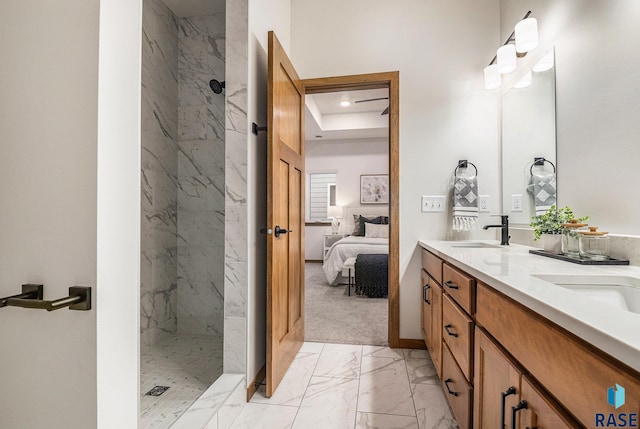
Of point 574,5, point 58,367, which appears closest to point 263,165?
point 58,367

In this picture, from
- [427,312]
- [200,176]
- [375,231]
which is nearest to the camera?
[427,312]

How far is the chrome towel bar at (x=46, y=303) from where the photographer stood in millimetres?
680

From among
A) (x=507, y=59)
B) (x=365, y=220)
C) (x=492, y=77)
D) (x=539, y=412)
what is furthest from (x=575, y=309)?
(x=365, y=220)

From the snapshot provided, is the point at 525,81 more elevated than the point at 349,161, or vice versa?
the point at 349,161

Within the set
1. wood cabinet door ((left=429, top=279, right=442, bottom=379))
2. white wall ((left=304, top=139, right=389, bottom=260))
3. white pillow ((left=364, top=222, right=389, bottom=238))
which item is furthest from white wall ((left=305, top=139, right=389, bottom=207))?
wood cabinet door ((left=429, top=279, right=442, bottom=379))

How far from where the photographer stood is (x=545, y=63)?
1901 mm

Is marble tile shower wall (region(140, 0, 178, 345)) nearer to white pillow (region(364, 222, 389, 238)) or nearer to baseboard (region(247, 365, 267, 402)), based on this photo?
baseboard (region(247, 365, 267, 402))

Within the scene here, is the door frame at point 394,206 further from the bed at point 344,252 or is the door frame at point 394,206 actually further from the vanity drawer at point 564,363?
the bed at point 344,252

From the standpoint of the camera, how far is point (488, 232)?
97.0 inches

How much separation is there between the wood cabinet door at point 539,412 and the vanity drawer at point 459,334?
0.42m

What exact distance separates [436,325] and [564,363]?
127cm

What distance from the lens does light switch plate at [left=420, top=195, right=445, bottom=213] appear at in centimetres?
247

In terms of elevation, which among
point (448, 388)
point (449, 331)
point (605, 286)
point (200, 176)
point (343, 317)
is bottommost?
point (343, 317)

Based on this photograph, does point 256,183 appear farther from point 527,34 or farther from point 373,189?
point 373,189
